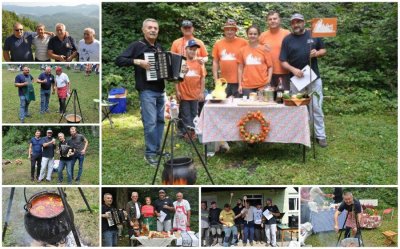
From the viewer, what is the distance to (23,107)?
4.15 meters

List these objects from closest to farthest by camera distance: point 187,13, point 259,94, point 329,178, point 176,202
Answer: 1. point 176,202
2. point 329,178
3. point 259,94
4. point 187,13

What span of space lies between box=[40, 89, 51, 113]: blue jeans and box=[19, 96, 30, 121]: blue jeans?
0.11 metres

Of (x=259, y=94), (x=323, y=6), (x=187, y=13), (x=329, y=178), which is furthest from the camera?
(x=323, y=6)

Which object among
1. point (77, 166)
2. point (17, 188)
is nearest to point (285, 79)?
point (77, 166)

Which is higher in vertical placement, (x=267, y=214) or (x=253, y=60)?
(x=253, y=60)

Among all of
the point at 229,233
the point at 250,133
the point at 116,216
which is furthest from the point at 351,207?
the point at 116,216

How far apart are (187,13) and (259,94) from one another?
2.75 metres

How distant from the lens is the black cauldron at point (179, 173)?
4516mm

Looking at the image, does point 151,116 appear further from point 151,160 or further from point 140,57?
point 140,57

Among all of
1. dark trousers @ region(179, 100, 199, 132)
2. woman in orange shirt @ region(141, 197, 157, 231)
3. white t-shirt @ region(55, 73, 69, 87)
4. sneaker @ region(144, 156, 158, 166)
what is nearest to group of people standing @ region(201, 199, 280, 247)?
woman in orange shirt @ region(141, 197, 157, 231)

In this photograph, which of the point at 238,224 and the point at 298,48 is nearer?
the point at 238,224

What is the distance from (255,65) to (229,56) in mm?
328

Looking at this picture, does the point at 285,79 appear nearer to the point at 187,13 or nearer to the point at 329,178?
the point at 329,178

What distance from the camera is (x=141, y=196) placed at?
13.9 ft
